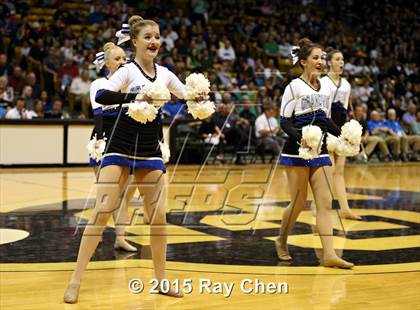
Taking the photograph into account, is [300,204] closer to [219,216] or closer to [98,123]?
[98,123]

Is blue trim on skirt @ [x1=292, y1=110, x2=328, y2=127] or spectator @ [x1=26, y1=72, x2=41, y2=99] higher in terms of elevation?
blue trim on skirt @ [x1=292, y1=110, x2=328, y2=127]

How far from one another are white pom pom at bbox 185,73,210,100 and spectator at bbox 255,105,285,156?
1125cm

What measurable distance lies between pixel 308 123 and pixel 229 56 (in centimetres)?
1416

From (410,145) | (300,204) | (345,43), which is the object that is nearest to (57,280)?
(300,204)

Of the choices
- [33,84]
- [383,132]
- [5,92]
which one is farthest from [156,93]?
[383,132]

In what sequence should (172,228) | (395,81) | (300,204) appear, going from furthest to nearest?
(395,81) → (172,228) → (300,204)

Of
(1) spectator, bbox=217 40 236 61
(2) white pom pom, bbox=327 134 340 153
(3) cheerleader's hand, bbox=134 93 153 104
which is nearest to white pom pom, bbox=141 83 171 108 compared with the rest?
(3) cheerleader's hand, bbox=134 93 153 104

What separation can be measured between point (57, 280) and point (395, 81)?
61.5 ft

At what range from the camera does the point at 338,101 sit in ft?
29.1

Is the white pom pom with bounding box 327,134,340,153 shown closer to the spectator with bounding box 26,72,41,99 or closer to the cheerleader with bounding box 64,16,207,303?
the cheerleader with bounding box 64,16,207,303

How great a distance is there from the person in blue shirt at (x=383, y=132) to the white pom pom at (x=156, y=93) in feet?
47.1

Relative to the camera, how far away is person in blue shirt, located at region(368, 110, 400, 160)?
1878 centimetres

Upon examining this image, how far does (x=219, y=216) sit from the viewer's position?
30.5 ft

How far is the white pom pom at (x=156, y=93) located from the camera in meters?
5.03
